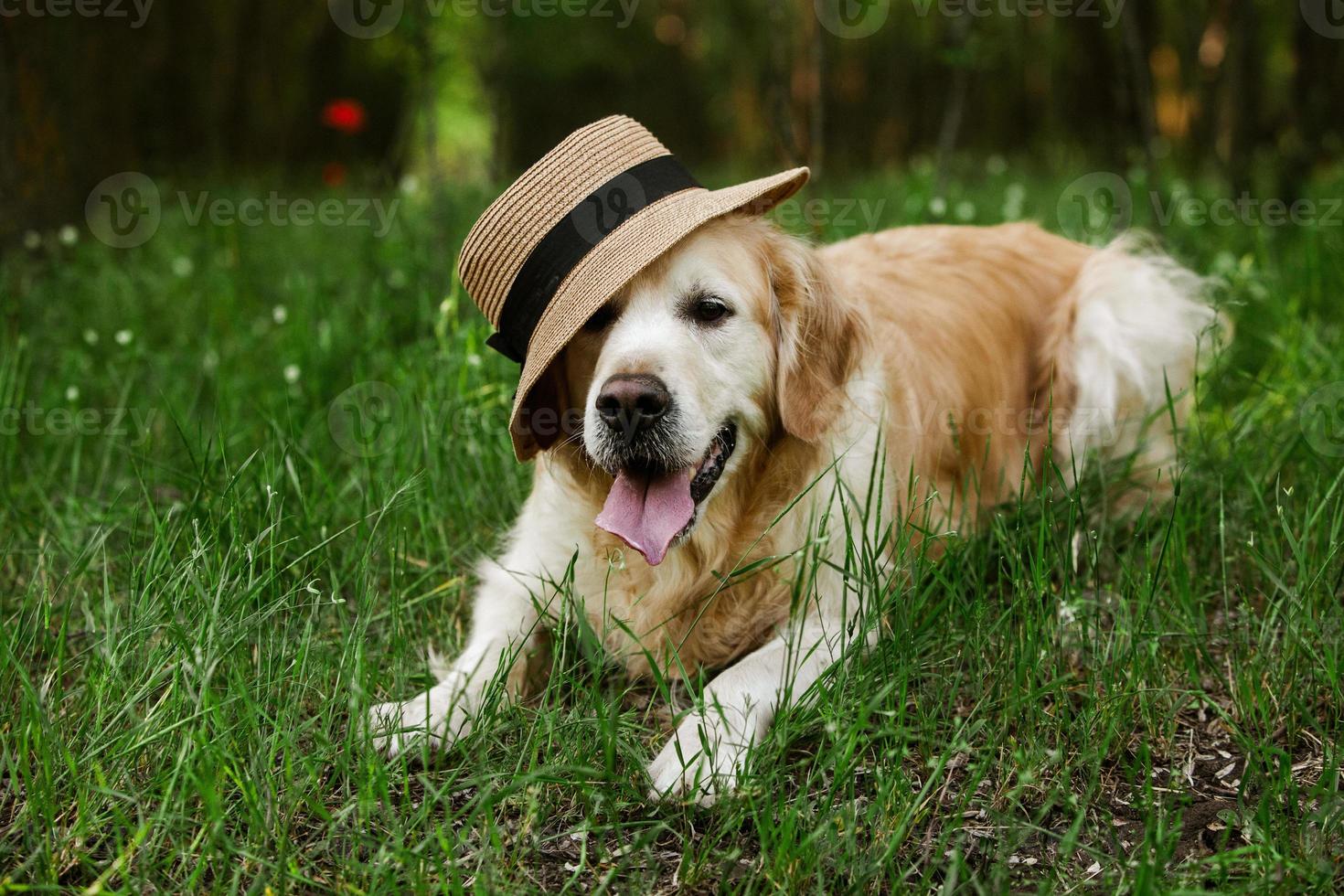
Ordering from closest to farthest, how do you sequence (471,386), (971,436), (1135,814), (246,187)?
(1135,814) < (971,436) < (471,386) < (246,187)

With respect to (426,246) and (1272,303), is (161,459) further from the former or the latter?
(1272,303)

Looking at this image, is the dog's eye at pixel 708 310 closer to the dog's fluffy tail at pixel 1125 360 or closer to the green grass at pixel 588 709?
the green grass at pixel 588 709

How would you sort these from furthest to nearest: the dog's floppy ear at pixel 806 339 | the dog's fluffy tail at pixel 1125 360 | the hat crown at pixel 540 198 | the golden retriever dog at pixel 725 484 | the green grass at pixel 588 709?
the dog's fluffy tail at pixel 1125 360, the dog's floppy ear at pixel 806 339, the hat crown at pixel 540 198, the golden retriever dog at pixel 725 484, the green grass at pixel 588 709

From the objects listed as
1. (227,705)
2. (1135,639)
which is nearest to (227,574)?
(227,705)

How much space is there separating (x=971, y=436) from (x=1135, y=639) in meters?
1.16

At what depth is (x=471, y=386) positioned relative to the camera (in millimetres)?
3320

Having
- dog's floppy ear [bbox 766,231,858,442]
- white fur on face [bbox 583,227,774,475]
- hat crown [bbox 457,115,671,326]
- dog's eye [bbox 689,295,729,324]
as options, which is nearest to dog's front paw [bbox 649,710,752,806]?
white fur on face [bbox 583,227,774,475]

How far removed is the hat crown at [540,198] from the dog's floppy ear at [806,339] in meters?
0.40

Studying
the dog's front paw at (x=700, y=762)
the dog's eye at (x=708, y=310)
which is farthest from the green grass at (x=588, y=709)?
the dog's eye at (x=708, y=310)

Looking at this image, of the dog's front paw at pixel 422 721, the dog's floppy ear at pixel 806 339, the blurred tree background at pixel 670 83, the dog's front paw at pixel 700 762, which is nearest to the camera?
the dog's front paw at pixel 700 762

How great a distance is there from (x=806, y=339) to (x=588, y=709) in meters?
0.94

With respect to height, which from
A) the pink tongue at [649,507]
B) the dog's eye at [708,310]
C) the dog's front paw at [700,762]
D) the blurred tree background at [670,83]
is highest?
the blurred tree background at [670,83]

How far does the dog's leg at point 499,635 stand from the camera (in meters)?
2.04

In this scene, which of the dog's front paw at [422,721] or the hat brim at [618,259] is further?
the hat brim at [618,259]
